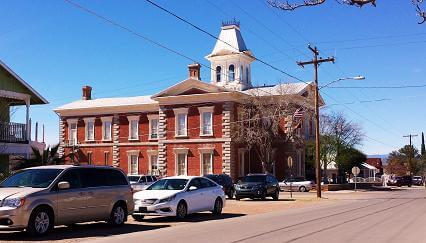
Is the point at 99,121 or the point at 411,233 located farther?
the point at 99,121

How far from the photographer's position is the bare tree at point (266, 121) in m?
54.5

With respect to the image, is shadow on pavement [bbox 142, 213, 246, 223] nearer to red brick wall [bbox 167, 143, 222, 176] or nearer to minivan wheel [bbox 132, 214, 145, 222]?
minivan wheel [bbox 132, 214, 145, 222]

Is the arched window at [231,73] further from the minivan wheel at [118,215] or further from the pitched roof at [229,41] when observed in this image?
the minivan wheel at [118,215]

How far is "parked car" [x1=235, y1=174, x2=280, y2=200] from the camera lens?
33250 mm

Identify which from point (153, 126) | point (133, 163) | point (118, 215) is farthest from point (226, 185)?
point (133, 163)

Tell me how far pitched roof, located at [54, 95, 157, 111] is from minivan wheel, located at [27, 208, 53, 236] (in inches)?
1847

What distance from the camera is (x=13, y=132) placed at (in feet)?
93.8

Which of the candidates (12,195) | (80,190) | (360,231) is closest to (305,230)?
(360,231)

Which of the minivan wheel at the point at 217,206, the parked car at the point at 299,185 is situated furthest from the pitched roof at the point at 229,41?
the minivan wheel at the point at 217,206

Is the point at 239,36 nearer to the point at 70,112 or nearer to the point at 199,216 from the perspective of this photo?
the point at 70,112

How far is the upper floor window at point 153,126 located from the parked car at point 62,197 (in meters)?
43.6

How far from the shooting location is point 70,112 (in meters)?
65.4

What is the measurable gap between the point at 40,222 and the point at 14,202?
35.8 inches

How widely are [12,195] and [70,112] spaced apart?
5344 cm
